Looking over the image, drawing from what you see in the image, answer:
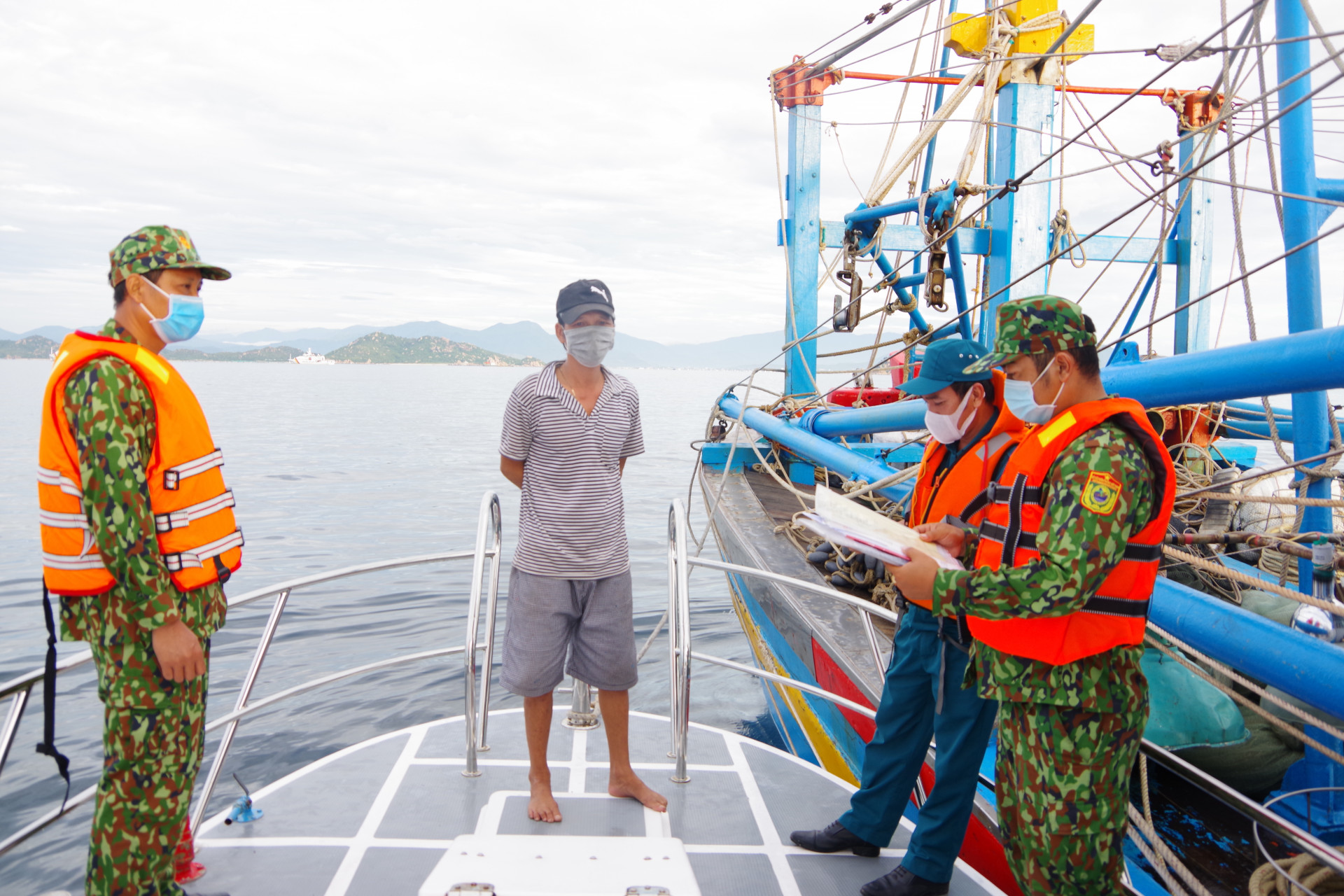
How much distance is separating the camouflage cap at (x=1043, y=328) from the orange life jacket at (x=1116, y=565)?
0.14 meters

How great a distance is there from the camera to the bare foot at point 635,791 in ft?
8.89

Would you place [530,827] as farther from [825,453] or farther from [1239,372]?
[825,453]

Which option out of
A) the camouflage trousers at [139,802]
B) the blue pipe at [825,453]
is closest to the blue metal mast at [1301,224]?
the blue pipe at [825,453]

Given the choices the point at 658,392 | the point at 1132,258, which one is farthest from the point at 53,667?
the point at 658,392

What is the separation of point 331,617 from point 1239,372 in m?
7.92

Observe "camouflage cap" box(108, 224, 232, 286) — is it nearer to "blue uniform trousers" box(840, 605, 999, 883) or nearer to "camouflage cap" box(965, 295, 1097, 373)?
"camouflage cap" box(965, 295, 1097, 373)

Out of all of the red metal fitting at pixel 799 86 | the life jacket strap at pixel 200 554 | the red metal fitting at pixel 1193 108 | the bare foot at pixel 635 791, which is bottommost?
the bare foot at pixel 635 791

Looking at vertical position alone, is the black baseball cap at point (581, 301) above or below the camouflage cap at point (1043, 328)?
above

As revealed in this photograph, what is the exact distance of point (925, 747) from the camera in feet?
7.75

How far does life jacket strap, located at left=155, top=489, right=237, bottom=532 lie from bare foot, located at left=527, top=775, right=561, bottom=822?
128 cm

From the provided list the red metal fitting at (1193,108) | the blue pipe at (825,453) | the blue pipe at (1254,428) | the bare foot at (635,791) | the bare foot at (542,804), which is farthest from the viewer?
the red metal fitting at (1193,108)

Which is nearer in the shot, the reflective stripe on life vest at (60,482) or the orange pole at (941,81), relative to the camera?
the reflective stripe on life vest at (60,482)

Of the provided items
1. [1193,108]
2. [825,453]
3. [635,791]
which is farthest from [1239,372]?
[1193,108]

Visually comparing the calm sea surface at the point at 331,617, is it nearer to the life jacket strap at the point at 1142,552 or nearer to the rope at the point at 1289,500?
the rope at the point at 1289,500
